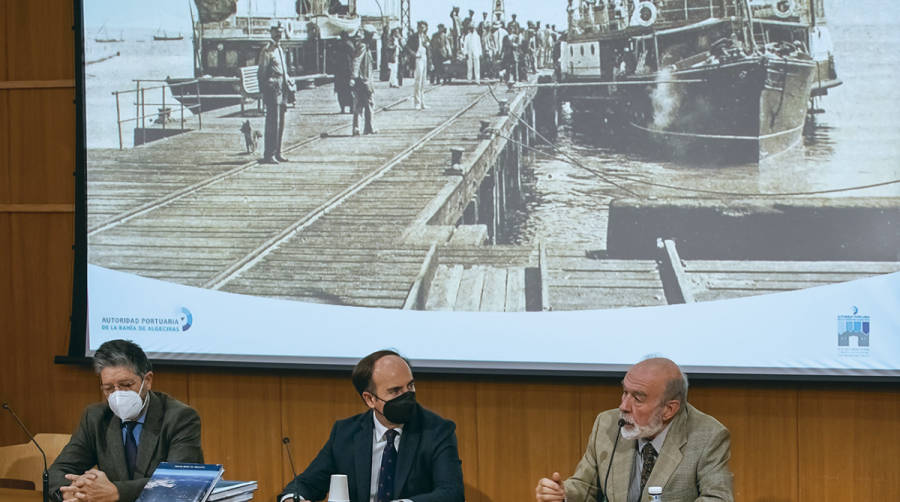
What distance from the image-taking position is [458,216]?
13.9 feet

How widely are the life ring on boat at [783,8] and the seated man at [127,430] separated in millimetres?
2732

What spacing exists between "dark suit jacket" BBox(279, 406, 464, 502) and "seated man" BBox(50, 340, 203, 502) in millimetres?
456

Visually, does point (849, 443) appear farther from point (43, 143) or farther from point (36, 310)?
point (43, 143)

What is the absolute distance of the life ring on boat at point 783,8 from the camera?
3854 millimetres

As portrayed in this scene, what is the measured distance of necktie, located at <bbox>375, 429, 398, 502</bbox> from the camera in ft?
9.79

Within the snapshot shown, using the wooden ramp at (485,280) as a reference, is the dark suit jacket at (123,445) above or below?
below

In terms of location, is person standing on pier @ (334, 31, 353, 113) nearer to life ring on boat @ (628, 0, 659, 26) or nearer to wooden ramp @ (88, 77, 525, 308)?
wooden ramp @ (88, 77, 525, 308)

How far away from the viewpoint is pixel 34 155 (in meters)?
4.66

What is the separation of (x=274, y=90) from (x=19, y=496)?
6.72 feet

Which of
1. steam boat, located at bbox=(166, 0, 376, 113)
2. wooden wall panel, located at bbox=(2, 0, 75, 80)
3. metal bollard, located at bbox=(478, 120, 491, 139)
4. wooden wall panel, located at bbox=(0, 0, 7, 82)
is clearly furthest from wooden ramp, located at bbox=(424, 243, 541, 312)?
wooden wall panel, located at bbox=(0, 0, 7, 82)

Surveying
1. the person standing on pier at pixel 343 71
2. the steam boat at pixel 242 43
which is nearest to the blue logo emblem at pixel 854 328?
the person standing on pier at pixel 343 71

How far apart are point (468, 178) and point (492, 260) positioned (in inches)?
15.0

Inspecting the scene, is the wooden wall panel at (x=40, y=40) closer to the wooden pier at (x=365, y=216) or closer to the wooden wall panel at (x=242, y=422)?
the wooden pier at (x=365, y=216)

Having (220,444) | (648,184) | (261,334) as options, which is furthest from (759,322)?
(220,444)
